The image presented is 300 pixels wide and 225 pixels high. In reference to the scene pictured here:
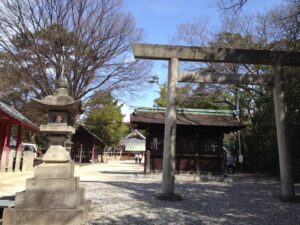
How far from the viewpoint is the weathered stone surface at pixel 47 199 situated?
6934 mm

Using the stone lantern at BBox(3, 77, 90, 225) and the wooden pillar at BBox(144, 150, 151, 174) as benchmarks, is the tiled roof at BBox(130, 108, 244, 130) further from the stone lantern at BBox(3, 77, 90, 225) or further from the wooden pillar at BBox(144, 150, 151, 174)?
the stone lantern at BBox(3, 77, 90, 225)

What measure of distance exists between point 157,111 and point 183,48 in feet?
34.3

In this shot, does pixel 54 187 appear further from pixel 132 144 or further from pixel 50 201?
pixel 132 144

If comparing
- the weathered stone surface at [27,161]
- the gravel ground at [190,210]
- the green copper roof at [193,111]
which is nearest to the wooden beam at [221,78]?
the gravel ground at [190,210]

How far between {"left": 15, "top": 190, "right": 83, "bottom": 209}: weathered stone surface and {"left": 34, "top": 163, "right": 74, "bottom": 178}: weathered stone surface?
0.40 metres

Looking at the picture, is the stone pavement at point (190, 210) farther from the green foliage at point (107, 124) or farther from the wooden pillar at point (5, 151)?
the green foliage at point (107, 124)

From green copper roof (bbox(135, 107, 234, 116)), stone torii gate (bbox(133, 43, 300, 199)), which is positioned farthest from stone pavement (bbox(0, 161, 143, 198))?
stone torii gate (bbox(133, 43, 300, 199))

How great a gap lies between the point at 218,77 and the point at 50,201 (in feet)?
19.8

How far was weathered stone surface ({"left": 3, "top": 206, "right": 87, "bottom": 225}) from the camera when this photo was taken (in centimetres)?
671

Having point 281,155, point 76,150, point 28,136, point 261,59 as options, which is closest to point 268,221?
point 281,155

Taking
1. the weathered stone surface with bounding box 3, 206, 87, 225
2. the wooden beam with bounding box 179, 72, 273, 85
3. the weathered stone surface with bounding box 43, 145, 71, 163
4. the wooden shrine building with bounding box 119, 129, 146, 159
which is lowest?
the weathered stone surface with bounding box 3, 206, 87, 225

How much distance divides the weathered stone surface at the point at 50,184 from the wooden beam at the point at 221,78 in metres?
4.63

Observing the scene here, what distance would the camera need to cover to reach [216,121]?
64.1ft

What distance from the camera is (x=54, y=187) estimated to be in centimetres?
718
